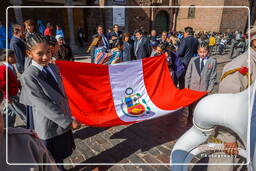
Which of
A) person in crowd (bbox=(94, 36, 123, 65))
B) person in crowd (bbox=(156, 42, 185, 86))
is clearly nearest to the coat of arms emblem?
person in crowd (bbox=(156, 42, 185, 86))

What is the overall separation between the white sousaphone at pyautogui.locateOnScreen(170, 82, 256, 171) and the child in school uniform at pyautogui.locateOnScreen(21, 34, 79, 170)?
123 cm

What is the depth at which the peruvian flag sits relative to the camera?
2.88 meters

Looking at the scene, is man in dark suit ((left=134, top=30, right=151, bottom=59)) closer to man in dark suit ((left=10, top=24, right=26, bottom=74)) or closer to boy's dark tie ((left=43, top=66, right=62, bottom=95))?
man in dark suit ((left=10, top=24, right=26, bottom=74))

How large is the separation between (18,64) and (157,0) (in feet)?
66.3

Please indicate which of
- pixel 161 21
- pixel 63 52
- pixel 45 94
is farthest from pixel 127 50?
pixel 161 21

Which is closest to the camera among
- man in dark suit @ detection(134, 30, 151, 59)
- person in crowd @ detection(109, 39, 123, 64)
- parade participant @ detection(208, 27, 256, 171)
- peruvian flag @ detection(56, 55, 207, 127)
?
parade participant @ detection(208, 27, 256, 171)

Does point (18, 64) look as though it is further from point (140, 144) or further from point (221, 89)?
point (221, 89)

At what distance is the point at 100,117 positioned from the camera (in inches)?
115

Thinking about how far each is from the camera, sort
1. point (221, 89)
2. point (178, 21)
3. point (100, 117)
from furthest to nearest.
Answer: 1. point (178, 21)
2. point (100, 117)
3. point (221, 89)

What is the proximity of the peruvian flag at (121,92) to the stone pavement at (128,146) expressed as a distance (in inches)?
23.9

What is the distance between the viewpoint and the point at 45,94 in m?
1.87

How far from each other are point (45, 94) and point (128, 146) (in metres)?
1.94

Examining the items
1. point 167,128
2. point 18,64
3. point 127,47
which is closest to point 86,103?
point 167,128

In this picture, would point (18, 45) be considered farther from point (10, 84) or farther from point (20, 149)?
point (20, 149)
